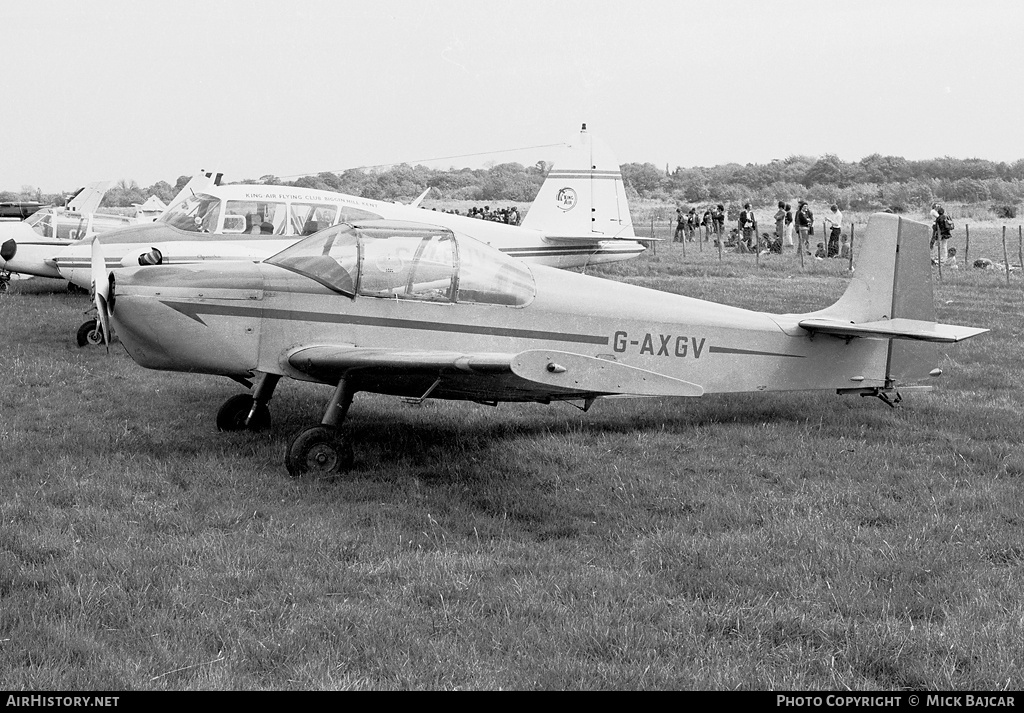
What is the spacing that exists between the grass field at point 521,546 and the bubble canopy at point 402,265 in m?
1.20

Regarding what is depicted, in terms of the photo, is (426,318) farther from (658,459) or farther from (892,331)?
(892,331)

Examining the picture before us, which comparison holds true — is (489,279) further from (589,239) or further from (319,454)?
(589,239)

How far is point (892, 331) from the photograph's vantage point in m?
8.00

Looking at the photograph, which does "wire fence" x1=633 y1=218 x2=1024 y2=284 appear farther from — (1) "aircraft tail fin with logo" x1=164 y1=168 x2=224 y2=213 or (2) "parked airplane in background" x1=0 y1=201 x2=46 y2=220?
(2) "parked airplane in background" x1=0 y1=201 x2=46 y2=220

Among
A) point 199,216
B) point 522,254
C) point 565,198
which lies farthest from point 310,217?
point 565,198

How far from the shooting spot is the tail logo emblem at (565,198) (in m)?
19.7

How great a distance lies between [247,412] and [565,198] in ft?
41.7

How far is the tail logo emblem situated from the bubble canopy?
12683mm

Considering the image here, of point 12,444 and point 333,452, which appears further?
point 12,444

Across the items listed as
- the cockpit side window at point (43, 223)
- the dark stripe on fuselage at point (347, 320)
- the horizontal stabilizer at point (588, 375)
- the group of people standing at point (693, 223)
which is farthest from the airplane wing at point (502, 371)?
the group of people standing at point (693, 223)

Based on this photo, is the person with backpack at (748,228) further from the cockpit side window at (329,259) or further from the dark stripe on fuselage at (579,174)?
the cockpit side window at (329,259)

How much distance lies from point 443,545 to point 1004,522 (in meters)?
3.27

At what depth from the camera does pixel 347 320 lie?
700 centimetres
